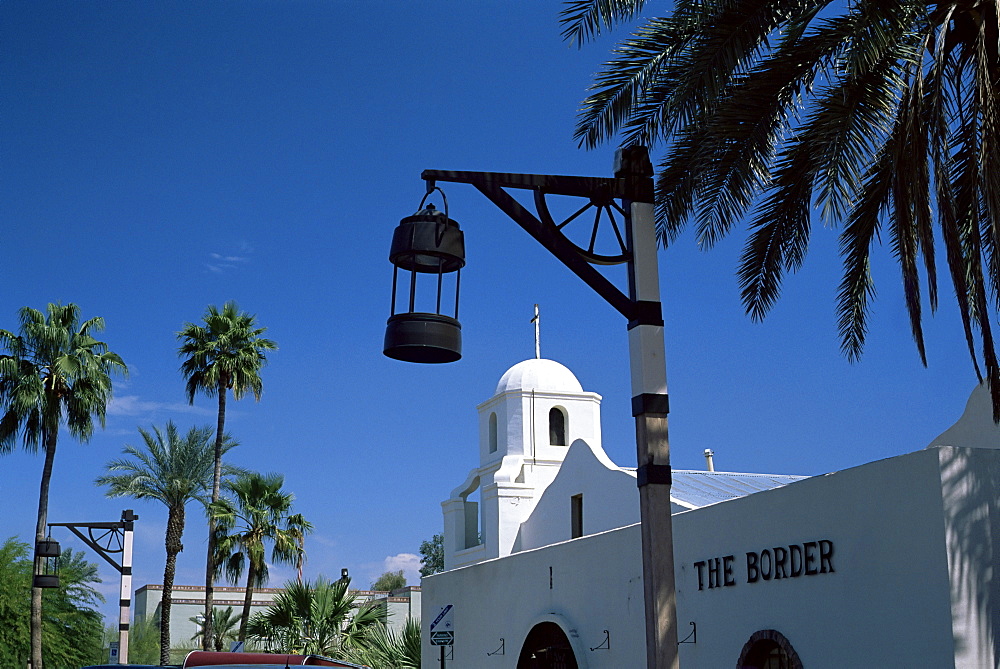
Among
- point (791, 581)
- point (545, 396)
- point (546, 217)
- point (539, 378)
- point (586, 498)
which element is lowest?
point (791, 581)

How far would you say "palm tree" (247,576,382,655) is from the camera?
32094mm

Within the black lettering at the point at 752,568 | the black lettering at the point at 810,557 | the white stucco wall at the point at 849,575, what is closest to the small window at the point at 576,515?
the white stucco wall at the point at 849,575

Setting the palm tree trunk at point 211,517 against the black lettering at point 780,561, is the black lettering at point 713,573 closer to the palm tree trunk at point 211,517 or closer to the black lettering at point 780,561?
the black lettering at point 780,561

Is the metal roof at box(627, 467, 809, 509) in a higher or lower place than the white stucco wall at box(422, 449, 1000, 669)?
higher

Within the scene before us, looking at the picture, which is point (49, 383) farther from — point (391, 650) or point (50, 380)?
point (391, 650)

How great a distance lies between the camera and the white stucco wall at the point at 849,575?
10.5 meters

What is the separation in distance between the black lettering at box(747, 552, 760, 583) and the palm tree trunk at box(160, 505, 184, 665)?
3200 cm

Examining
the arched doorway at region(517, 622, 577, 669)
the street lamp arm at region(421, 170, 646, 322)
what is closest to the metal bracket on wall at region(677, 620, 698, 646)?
the arched doorway at region(517, 622, 577, 669)

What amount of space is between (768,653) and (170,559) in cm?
3534

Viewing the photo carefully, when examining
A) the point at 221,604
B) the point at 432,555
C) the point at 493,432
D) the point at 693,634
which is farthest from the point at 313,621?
the point at 432,555

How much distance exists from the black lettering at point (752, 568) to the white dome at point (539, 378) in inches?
765

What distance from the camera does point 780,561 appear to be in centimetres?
1285

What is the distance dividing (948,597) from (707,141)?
4.71 m

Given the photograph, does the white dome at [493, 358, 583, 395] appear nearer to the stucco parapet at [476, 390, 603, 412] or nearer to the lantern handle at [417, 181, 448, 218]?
the stucco parapet at [476, 390, 603, 412]
